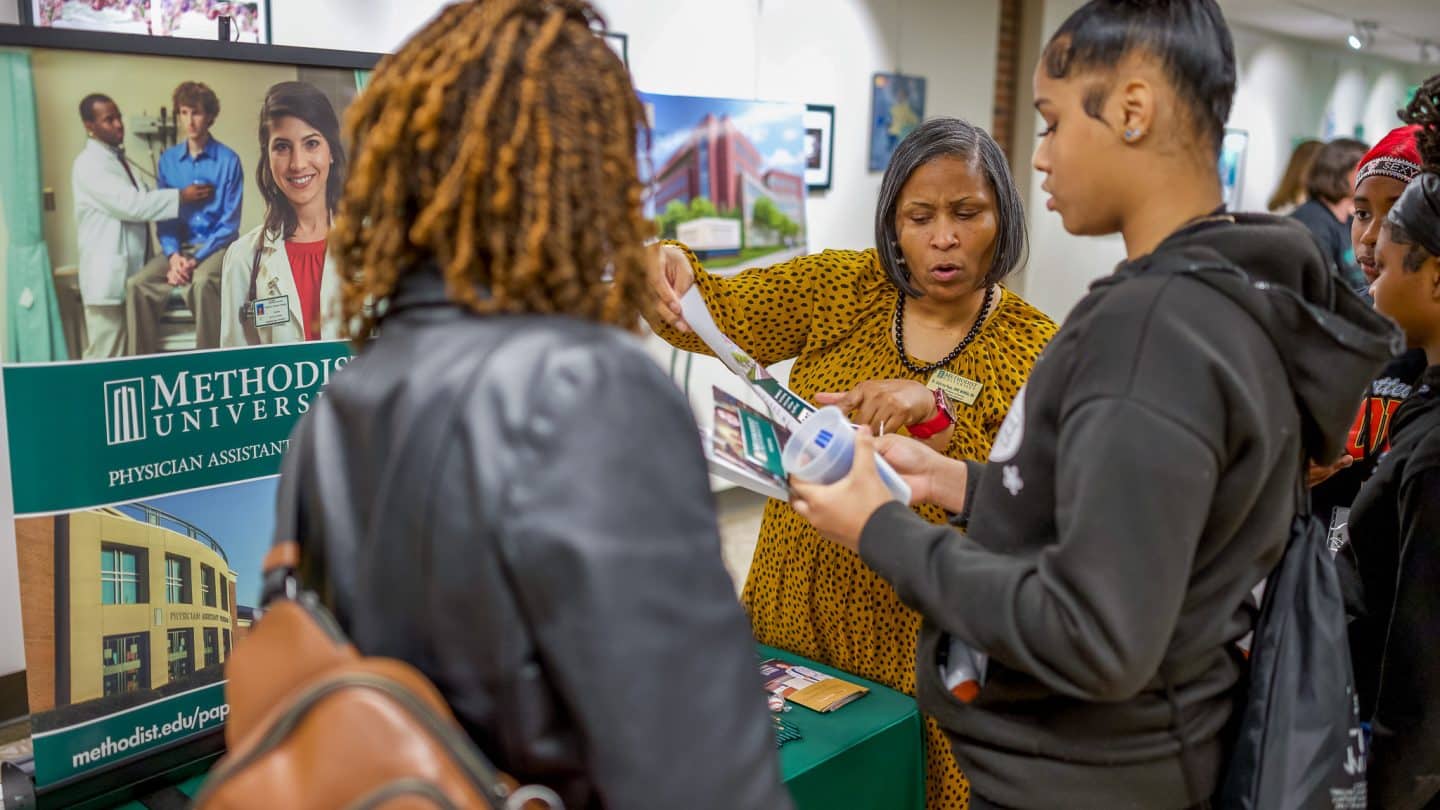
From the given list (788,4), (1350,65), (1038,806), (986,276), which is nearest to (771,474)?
(1038,806)

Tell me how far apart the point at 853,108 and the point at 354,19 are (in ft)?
10.3

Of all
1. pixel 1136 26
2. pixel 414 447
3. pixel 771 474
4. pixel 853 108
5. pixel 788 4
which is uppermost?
pixel 788 4

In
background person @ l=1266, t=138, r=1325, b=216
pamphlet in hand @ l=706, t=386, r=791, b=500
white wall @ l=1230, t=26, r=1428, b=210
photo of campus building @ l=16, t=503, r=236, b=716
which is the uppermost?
white wall @ l=1230, t=26, r=1428, b=210

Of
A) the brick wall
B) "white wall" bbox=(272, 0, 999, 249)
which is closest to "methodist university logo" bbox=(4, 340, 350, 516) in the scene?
"white wall" bbox=(272, 0, 999, 249)

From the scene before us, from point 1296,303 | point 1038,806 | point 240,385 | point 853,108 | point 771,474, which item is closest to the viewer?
point 1296,303

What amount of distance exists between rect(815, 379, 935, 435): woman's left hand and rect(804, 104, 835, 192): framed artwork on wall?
4.16 m

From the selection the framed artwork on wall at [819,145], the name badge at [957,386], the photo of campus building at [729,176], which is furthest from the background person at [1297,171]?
the name badge at [957,386]

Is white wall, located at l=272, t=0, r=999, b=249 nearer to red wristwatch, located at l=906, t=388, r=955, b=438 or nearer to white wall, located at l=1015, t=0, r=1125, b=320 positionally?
white wall, located at l=1015, t=0, r=1125, b=320

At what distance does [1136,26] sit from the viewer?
1025 mm

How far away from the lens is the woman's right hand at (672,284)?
78.4 inches

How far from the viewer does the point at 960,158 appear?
5.95 ft

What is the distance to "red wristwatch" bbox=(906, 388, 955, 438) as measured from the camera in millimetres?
1734

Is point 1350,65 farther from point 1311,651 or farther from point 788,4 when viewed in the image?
point 1311,651

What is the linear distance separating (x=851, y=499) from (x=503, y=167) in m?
0.60
